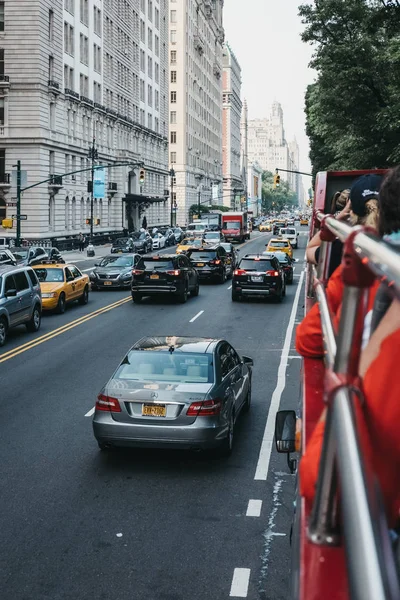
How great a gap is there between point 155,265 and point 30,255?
13.8m

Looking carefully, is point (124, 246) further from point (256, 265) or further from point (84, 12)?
point (256, 265)

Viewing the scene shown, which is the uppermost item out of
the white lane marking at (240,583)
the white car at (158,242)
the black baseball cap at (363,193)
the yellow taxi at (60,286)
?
the white car at (158,242)

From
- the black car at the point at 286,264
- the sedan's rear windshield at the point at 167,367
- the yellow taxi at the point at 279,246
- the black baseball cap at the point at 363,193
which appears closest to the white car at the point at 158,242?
the yellow taxi at the point at 279,246

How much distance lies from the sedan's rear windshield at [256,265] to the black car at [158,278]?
7.80 ft

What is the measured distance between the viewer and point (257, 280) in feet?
101

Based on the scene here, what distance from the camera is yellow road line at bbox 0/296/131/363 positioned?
19344 millimetres

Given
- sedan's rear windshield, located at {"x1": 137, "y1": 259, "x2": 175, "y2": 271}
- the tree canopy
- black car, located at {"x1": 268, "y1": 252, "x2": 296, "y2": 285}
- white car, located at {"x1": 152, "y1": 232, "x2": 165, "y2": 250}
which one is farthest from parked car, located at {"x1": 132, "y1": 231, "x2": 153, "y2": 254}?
sedan's rear windshield, located at {"x1": 137, "y1": 259, "x2": 175, "y2": 271}

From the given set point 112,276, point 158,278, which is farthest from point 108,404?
point 112,276

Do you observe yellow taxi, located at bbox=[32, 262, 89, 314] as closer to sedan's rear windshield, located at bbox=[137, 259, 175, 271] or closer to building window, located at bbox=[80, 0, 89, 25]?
sedan's rear windshield, located at bbox=[137, 259, 175, 271]

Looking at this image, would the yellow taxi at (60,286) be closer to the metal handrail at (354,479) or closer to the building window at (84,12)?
the metal handrail at (354,479)

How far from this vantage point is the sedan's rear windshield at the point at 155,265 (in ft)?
101

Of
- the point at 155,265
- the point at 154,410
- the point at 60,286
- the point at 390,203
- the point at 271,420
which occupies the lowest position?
the point at 271,420

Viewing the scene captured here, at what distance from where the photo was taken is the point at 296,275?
150 ft

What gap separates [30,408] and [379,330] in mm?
12249
